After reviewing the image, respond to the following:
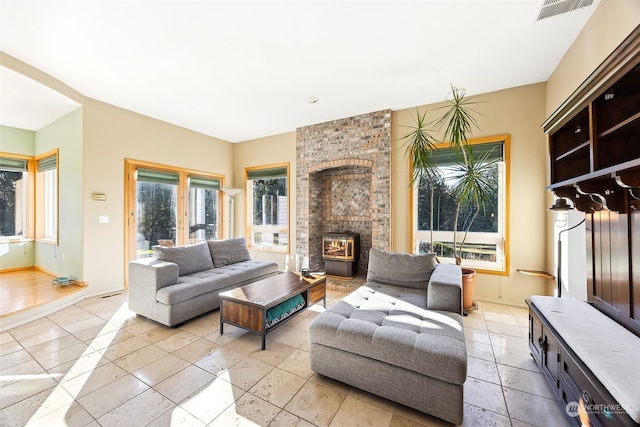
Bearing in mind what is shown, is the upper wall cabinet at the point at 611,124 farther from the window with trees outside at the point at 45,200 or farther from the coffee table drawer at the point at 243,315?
the window with trees outside at the point at 45,200

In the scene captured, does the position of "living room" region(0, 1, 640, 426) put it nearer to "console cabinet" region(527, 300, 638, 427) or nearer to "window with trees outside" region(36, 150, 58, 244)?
"window with trees outside" region(36, 150, 58, 244)

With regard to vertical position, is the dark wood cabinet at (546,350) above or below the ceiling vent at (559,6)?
below

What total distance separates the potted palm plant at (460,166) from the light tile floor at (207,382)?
1345 mm

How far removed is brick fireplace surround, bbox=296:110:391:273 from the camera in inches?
171

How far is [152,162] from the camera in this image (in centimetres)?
459

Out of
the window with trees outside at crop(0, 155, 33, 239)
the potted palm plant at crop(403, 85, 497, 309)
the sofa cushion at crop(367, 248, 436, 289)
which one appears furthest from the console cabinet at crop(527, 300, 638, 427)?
the window with trees outside at crop(0, 155, 33, 239)

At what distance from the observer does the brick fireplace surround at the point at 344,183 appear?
14.2 feet

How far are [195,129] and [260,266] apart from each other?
3258 millimetres

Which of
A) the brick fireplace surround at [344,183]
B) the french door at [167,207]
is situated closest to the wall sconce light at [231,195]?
the french door at [167,207]

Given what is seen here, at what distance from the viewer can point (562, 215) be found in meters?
2.90

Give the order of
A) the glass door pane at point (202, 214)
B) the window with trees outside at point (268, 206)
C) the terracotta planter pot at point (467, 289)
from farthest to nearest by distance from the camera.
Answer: the window with trees outside at point (268, 206) < the glass door pane at point (202, 214) < the terracotta planter pot at point (467, 289)

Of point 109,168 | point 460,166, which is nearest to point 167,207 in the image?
point 109,168

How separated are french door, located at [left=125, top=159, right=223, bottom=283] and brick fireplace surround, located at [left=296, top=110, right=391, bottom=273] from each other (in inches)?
84.2

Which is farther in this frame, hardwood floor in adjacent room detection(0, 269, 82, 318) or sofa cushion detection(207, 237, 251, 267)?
sofa cushion detection(207, 237, 251, 267)
